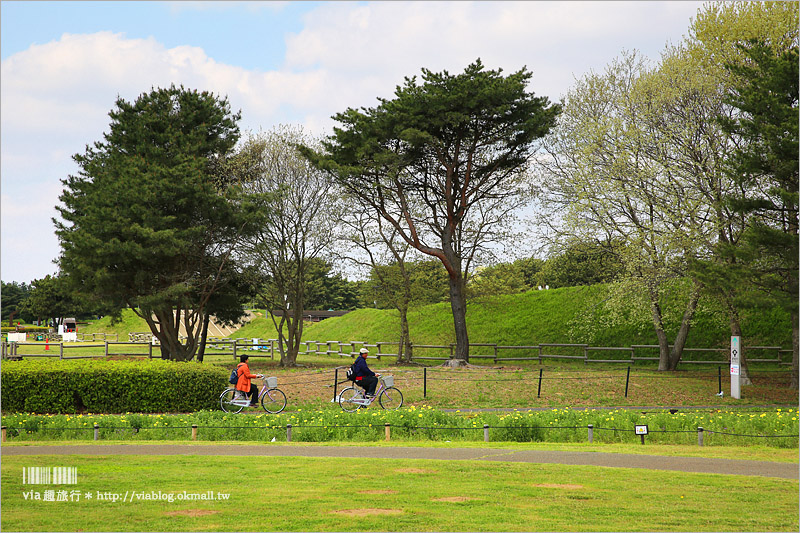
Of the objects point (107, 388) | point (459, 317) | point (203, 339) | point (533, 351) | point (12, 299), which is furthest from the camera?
point (12, 299)

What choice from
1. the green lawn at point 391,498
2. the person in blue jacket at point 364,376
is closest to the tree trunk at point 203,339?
the person in blue jacket at point 364,376

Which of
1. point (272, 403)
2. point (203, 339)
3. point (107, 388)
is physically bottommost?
point (272, 403)

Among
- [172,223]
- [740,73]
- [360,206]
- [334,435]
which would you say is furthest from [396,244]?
[334,435]

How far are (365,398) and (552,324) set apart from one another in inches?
934

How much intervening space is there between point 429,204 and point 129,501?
26.6m

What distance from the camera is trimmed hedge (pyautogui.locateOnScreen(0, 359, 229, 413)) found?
19.3 metres

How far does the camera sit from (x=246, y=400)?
19.4 meters

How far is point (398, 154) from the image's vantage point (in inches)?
1252

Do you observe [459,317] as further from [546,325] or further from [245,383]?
[245,383]

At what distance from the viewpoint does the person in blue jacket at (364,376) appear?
19.5 meters

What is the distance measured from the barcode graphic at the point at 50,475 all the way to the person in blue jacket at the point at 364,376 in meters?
9.71

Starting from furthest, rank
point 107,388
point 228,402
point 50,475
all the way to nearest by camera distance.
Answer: point 107,388
point 228,402
point 50,475

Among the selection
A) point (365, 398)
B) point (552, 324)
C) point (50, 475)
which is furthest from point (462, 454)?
point (552, 324)

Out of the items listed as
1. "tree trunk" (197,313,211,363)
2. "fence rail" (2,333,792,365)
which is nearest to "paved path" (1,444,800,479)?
"fence rail" (2,333,792,365)
